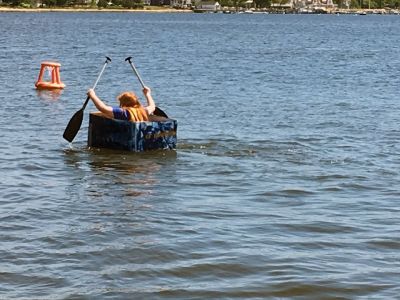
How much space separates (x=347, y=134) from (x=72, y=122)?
6.23 metres

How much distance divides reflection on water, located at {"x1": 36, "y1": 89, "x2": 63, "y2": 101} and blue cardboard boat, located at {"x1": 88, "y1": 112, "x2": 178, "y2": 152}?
34.4ft

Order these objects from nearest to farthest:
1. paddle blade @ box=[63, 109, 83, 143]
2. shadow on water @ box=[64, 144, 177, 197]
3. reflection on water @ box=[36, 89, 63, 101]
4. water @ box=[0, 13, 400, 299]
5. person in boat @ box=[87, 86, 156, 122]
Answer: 1. water @ box=[0, 13, 400, 299]
2. shadow on water @ box=[64, 144, 177, 197]
3. person in boat @ box=[87, 86, 156, 122]
4. paddle blade @ box=[63, 109, 83, 143]
5. reflection on water @ box=[36, 89, 63, 101]

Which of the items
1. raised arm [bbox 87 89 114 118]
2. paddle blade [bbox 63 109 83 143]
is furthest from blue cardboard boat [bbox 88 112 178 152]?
paddle blade [bbox 63 109 83 143]

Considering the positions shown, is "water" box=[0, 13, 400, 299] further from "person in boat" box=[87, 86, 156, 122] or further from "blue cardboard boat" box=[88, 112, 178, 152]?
"person in boat" box=[87, 86, 156, 122]

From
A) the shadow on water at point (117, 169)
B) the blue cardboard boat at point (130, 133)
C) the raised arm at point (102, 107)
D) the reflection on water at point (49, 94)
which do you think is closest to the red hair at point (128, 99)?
the raised arm at point (102, 107)

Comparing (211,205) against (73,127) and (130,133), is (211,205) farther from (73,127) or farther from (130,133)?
(73,127)

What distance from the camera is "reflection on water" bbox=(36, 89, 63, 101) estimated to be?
27.5 meters

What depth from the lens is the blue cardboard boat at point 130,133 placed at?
1677 centimetres

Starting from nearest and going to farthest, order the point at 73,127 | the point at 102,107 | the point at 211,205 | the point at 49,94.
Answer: the point at 211,205
the point at 102,107
the point at 73,127
the point at 49,94

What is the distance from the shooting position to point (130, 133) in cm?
1678

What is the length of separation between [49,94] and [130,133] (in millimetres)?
12418

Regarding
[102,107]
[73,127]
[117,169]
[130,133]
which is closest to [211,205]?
[117,169]

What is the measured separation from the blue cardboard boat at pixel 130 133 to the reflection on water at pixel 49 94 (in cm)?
1049

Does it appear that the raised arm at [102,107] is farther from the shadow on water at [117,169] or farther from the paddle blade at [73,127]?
the paddle blade at [73,127]
